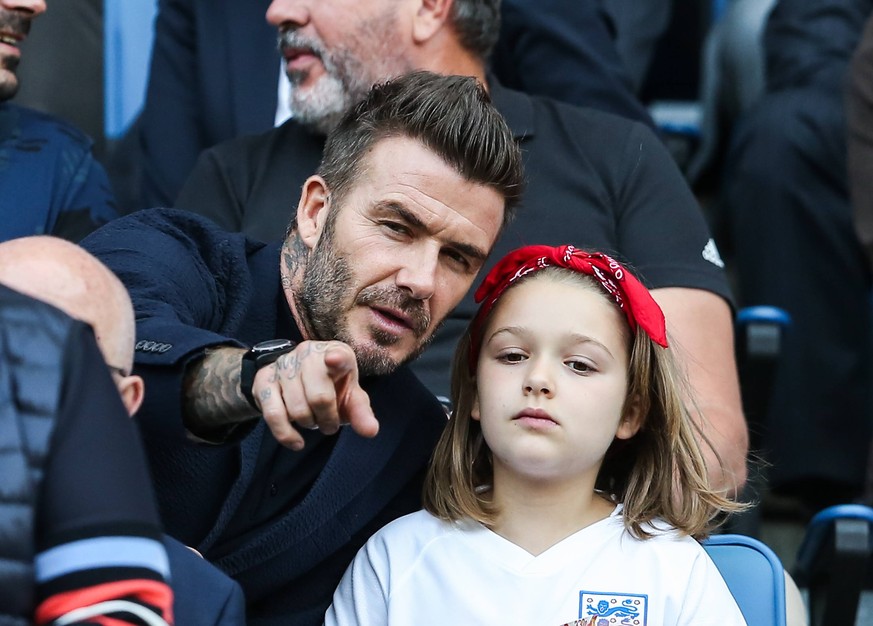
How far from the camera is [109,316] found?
146 cm

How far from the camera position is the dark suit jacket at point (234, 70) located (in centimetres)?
325

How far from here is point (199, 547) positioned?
1.96 metres

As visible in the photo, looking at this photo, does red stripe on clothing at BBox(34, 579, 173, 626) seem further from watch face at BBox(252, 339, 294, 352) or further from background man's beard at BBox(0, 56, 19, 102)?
background man's beard at BBox(0, 56, 19, 102)

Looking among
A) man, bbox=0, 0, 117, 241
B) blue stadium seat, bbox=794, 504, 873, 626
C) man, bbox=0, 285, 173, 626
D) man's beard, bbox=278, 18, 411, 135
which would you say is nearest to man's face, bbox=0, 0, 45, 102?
man, bbox=0, 0, 117, 241

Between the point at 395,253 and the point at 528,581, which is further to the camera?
the point at 395,253

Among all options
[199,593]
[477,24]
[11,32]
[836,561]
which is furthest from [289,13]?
[199,593]

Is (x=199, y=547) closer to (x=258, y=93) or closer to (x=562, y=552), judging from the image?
(x=562, y=552)

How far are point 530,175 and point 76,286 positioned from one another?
1400mm

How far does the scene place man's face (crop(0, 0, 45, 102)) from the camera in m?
2.70

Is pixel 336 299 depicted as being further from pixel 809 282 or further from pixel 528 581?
pixel 809 282

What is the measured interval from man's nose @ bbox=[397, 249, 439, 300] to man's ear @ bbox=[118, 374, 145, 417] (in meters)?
0.54

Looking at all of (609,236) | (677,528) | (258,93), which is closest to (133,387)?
(677,528)

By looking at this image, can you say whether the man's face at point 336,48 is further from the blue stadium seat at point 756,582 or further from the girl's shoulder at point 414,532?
the blue stadium seat at point 756,582

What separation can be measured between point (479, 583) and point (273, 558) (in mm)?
290
